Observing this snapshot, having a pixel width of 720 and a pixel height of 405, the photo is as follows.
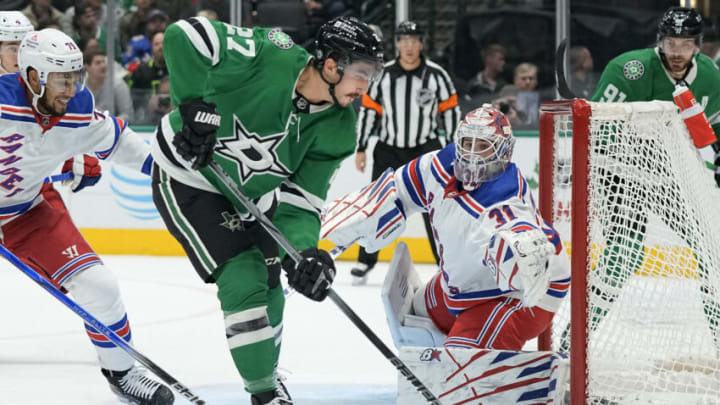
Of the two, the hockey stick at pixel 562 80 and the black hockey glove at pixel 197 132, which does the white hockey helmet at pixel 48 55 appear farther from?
the hockey stick at pixel 562 80

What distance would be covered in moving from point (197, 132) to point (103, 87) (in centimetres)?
411

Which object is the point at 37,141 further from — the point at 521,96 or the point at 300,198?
the point at 521,96

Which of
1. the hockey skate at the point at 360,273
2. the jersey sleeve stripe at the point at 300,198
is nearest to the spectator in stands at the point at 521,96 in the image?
the hockey skate at the point at 360,273

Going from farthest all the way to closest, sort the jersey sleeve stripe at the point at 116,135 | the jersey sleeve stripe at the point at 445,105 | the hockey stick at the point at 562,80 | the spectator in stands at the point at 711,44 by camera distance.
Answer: the spectator in stands at the point at 711,44
the jersey sleeve stripe at the point at 445,105
the jersey sleeve stripe at the point at 116,135
the hockey stick at the point at 562,80

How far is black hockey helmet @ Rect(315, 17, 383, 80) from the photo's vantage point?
2252 millimetres

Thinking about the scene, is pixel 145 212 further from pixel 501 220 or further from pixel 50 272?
pixel 501 220

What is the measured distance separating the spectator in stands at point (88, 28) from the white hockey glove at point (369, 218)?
3663 millimetres

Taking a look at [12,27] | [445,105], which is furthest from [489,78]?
[12,27]

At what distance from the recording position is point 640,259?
2816mm

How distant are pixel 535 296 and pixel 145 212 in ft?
12.9

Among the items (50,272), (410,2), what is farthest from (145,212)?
(50,272)

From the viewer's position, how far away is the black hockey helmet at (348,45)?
225 centimetres

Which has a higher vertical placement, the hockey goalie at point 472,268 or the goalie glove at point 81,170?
the goalie glove at point 81,170

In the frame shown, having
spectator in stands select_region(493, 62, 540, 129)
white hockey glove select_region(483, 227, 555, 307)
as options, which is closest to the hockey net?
white hockey glove select_region(483, 227, 555, 307)
